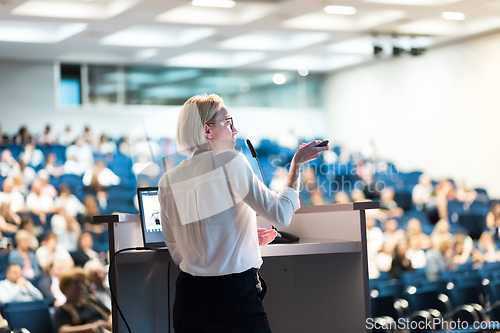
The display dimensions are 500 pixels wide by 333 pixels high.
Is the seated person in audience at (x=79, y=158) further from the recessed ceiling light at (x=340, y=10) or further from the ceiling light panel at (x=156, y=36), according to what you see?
the recessed ceiling light at (x=340, y=10)

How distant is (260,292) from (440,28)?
9138mm

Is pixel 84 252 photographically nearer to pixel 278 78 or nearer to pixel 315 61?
pixel 315 61

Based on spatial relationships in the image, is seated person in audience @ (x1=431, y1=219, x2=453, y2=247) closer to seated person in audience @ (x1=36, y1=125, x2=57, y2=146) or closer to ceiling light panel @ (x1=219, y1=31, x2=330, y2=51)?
ceiling light panel @ (x1=219, y1=31, x2=330, y2=51)

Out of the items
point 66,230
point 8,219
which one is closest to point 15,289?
point 66,230

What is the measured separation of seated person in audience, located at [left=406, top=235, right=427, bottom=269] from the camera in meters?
6.27

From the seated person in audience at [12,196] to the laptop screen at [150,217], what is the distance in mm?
5392

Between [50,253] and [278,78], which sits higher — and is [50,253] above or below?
below

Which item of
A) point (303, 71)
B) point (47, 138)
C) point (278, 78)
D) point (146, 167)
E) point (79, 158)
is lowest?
point (146, 167)

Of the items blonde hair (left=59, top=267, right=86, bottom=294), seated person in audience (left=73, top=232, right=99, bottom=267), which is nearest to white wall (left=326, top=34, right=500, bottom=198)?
seated person in audience (left=73, top=232, right=99, bottom=267)

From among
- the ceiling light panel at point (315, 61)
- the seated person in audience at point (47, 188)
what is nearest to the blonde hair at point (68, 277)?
the seated person in audience at point (47, 188)

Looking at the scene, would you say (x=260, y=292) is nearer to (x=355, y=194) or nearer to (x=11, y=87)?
(x=355, y=194)

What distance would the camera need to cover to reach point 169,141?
63.5 inches

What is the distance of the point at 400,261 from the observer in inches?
228

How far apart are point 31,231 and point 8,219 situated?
686 mm
